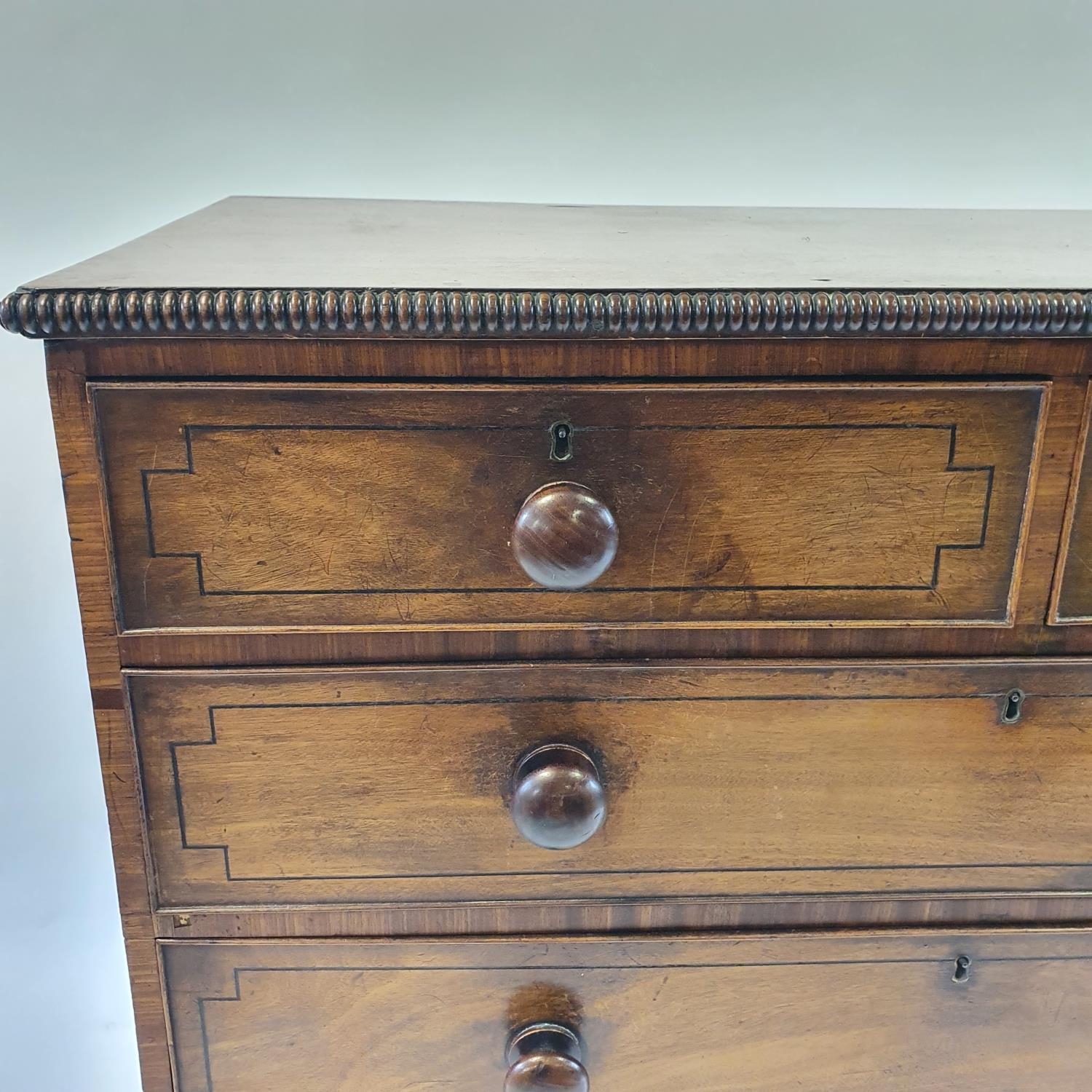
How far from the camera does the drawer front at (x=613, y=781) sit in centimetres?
55

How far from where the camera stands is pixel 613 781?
0.58 m

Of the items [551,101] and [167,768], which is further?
[551,101]

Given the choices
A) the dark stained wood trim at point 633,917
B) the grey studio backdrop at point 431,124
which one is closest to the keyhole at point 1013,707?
the dark stained wood trim at point 633,917

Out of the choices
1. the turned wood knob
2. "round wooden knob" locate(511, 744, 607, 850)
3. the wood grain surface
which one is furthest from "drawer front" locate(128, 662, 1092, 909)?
the wood grain surface

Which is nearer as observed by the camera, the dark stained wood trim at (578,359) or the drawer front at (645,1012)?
the dark stained wood trim at (578,359)

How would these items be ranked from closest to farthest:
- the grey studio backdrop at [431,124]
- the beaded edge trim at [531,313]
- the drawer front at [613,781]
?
the beaded edge trim at [531,313]
the drawer front at [613,781]
the grey studio backdrop at [431,124]

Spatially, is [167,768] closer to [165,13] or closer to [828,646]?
[828,646]

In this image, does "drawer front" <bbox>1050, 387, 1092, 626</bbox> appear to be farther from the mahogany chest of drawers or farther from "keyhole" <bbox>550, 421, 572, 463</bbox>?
"keyhole" <bbox>550, 421, 572, 463</bbox>

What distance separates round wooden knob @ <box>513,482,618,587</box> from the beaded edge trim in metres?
0.08

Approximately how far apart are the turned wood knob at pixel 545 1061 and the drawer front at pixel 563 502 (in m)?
0.28

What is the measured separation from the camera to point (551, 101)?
1026mm

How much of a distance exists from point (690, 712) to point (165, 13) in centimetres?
87

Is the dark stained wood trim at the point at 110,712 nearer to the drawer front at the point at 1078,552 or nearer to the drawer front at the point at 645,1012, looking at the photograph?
the drawer front at the point at 645,1012

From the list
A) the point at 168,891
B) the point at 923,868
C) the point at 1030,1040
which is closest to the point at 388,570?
the point at 168,891
